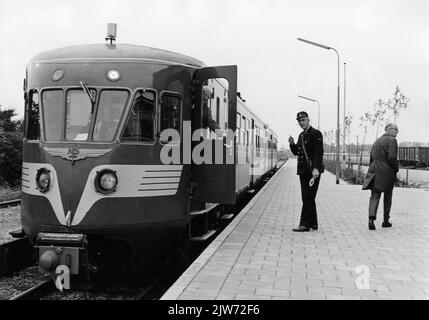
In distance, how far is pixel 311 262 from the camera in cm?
673

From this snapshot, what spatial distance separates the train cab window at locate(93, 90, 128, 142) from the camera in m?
6.46

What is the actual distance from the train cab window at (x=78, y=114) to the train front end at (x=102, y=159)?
0.01 metres

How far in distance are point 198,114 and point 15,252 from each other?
3654 mm

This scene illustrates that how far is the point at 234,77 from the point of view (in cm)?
712

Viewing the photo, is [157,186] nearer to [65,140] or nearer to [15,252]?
[65,140]

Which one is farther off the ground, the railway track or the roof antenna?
the roof antenna

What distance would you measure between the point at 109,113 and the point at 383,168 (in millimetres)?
5170

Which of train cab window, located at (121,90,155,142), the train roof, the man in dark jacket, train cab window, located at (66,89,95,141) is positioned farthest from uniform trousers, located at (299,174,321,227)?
train cab window, located at (66,89,95,141)

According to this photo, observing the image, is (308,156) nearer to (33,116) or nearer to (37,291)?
(33,116)

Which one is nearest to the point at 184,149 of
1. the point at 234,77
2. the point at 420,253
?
the point at 234,77

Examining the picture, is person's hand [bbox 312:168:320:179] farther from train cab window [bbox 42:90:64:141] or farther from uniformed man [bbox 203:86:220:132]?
train cab window [bbox 42:90:64:141]

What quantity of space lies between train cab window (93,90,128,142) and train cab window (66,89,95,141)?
0.12 m

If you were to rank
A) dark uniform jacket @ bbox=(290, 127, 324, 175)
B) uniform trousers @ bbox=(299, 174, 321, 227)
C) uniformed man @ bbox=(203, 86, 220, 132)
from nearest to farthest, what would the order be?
uniformed man @ bbox=(203, 86, 220, 132) < dark uniform jacket @ bbox=(290, 127, 324, 175) < uniform trousers @ bbox=(299, 174, 321, 227)

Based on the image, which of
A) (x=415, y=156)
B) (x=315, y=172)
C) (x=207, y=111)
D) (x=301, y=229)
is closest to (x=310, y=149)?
(x=315, y=172)
